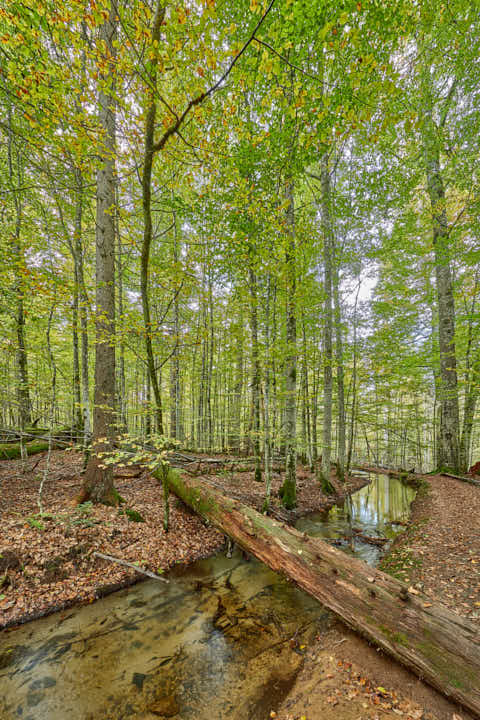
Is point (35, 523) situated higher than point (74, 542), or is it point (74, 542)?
point (35, 523)

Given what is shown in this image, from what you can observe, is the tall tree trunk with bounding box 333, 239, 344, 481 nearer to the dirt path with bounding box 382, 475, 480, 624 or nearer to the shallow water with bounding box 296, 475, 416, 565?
the shallow water with bounding box 296, 475, 416, 565

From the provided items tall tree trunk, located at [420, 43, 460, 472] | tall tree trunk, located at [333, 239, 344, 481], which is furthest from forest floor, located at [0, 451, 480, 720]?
tall tree trunk, located at [333, 239, 344, 481]

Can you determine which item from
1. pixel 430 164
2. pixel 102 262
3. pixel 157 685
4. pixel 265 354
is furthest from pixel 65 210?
pixel 430 164

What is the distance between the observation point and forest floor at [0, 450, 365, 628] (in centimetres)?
413

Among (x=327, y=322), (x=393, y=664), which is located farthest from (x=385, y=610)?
(x=327, y=322)

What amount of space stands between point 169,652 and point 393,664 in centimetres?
280

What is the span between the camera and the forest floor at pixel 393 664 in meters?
2.30

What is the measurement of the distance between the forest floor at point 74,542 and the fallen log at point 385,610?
221cm

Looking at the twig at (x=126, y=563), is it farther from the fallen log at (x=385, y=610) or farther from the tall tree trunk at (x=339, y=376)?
the tall tree trunk at (x=339, y=376)

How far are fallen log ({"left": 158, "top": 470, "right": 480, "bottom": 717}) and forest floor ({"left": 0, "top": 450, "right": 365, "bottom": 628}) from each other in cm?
221

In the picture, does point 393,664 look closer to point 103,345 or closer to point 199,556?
point 199,556

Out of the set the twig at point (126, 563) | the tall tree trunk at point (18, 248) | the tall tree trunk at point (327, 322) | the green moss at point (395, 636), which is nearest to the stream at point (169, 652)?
the twig at point (126, 563)

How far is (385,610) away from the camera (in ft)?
9.43

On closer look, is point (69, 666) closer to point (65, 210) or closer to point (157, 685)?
point (157, 685)
